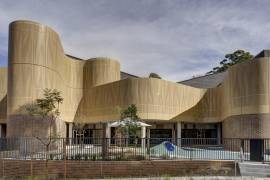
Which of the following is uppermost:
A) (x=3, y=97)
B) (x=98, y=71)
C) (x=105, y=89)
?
(x=98, y=71)

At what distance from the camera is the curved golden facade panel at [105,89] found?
37.4m

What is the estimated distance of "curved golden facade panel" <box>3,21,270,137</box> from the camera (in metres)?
37.4

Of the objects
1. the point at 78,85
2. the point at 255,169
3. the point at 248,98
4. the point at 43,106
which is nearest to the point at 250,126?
the point at 248,98

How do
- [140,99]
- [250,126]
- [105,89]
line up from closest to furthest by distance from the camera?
[250,126] → [140,99] → [105,89]

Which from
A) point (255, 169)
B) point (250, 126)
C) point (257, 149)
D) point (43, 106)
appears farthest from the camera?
point (250, 126)

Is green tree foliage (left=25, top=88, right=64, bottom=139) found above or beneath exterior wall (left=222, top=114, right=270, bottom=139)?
above

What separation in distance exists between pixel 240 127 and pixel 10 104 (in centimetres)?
2675

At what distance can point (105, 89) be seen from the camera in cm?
5075

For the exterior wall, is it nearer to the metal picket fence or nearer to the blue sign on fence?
the metal picket fence

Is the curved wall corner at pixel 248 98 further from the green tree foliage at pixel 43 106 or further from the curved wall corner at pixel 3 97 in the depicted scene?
the curved wall corner at pixel 3 97

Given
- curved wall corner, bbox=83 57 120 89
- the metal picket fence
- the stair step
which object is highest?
curved wall corner, bbox=83 57 120 89

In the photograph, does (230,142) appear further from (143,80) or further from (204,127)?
(204,127)

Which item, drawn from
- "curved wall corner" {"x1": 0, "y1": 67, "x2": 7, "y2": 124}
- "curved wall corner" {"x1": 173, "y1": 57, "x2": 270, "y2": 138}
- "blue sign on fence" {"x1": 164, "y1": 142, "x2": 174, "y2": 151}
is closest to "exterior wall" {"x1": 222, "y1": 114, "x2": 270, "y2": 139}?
"curved wall corner" {"x1": 173, "y1": 57, "x2": 270, "y2": 138}

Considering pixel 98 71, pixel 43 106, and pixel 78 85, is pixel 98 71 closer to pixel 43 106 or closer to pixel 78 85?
pixel 78 85
